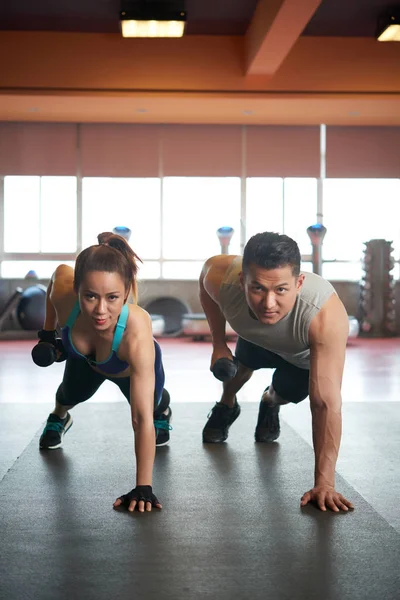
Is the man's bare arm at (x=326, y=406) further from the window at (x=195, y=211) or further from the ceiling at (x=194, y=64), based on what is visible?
the window at (x=195, y=211)

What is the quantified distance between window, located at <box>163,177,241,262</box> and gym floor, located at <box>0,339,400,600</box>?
579 cm

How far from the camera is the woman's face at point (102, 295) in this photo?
195 centimetres

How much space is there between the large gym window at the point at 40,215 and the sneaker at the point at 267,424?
6557 millimetres

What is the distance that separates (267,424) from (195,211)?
6.48 metres

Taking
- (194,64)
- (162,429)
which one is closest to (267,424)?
(162,429)

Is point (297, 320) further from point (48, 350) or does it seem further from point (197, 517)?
point (48, 350)

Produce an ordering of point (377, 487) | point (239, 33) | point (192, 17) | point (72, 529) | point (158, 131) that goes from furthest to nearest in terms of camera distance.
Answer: point (158, 131), point (239, 33), point (192, 17), point (377, 487), point (72, 529)

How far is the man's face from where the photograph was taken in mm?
1980

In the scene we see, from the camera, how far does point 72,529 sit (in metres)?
1.88

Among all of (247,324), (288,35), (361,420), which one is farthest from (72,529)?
(288,35)

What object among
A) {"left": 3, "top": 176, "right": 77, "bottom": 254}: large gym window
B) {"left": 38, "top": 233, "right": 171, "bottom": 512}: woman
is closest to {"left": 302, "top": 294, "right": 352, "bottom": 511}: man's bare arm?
{"left": 38, "top": 233, "right": 171, "bottom": 512}: woman

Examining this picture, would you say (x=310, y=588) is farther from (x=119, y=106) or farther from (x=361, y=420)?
(x=119, y=106)

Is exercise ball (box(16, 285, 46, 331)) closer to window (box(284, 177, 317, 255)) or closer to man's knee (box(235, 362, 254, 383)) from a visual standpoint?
window (box(284, 177, 317, 255))

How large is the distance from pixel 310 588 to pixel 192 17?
5.76 meters
